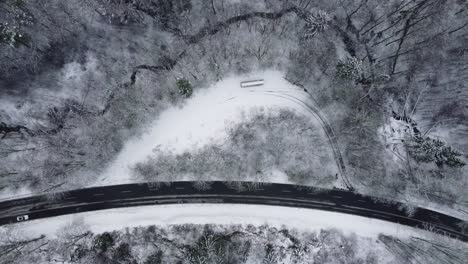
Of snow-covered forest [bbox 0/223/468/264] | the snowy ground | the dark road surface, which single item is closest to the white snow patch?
the dark road surface

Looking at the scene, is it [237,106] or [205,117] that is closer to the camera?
[205,117]

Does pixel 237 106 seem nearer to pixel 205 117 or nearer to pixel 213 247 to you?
pixel 205 117

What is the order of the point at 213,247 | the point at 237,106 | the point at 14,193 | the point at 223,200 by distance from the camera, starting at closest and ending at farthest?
1. the point at 213,247
2. the point at 14,193
3. the point at 223,200
4. the point at 237,106

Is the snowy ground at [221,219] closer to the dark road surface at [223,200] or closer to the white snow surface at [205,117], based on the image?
the dark road surface at [223,200]

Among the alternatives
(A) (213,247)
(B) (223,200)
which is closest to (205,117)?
(B) (223,200)

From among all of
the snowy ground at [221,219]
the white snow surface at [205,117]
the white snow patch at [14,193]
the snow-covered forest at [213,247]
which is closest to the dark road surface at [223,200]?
the white snow patch at [14,193]

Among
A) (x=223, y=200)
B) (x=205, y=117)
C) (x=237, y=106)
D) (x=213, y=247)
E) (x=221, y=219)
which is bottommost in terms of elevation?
(x=213, y=247)
